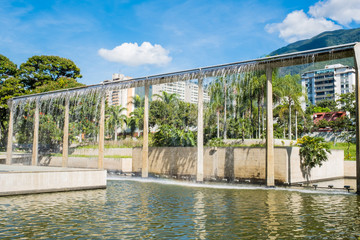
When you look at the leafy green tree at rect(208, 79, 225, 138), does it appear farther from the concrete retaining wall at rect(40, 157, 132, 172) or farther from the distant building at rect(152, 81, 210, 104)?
the concrete retaining wall at rect(40, 157, 132, 172)

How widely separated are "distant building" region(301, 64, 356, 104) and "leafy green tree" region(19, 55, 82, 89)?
7987 cm

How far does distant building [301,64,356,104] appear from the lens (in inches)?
4350

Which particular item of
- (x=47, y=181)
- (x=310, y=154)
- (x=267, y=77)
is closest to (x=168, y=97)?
(x=310, y=154)

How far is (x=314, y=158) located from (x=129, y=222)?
1764 centimetres

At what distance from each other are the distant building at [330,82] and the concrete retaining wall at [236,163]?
8639 centimetres

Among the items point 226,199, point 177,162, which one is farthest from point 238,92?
point 226,199

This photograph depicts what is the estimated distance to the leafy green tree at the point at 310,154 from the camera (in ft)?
76.7

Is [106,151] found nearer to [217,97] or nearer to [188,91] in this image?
[217,97]

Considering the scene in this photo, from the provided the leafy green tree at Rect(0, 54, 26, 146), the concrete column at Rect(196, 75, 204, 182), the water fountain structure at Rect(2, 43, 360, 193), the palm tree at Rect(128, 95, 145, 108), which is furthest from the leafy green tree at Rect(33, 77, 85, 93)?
the concrete column at Rect(196, 75, 204, 182)

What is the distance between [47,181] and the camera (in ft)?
53.5

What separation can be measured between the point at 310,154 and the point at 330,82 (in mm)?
104958

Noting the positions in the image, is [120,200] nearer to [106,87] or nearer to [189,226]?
[189,226]

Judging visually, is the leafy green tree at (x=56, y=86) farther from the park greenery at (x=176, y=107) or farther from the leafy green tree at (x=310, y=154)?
the leafy green tree at (x=310, y=154)

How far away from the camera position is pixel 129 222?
987 centimetres
